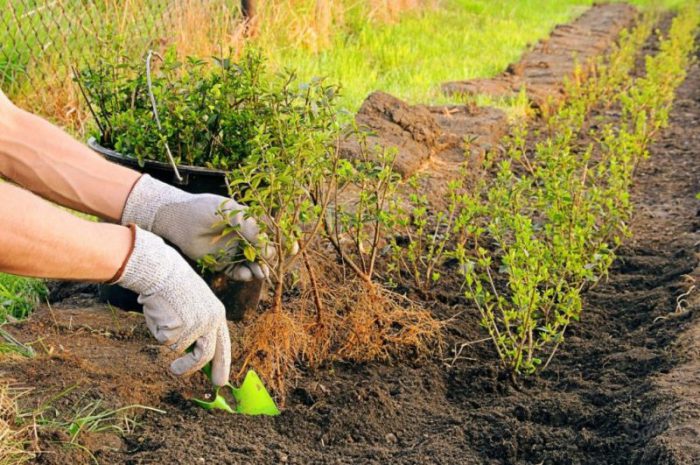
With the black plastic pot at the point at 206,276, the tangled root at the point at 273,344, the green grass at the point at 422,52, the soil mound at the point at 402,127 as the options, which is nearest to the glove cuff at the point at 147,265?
the tangled root at the point at 273,344

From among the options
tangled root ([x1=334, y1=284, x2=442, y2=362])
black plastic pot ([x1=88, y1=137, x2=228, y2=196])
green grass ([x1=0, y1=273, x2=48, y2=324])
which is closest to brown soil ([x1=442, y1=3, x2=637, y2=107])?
tangled root ([x1=334, y1=284, x2=442, y2=362])

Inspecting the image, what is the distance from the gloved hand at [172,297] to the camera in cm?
223

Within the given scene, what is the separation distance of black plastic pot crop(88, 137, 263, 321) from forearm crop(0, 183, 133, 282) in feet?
2.33

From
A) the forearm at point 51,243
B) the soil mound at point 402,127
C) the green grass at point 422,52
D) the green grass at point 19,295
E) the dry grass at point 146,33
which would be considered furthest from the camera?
the green grass at point 422,52

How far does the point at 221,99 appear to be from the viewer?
9.64ft

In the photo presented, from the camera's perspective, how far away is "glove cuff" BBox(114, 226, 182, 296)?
2.22 meters

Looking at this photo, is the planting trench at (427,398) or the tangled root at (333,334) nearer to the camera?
the planting trench at (427,398)

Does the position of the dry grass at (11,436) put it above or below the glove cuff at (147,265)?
below

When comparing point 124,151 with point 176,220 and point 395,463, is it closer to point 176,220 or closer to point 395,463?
point 176,220

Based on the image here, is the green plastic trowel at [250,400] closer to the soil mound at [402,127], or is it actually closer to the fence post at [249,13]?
the soil mound at [402,127]

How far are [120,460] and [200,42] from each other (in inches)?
163

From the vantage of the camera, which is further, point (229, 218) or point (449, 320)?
point (449, 320)

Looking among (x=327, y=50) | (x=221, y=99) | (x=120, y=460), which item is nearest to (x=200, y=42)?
(x=327, y=50)

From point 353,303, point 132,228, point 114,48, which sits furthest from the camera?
point 114,48
